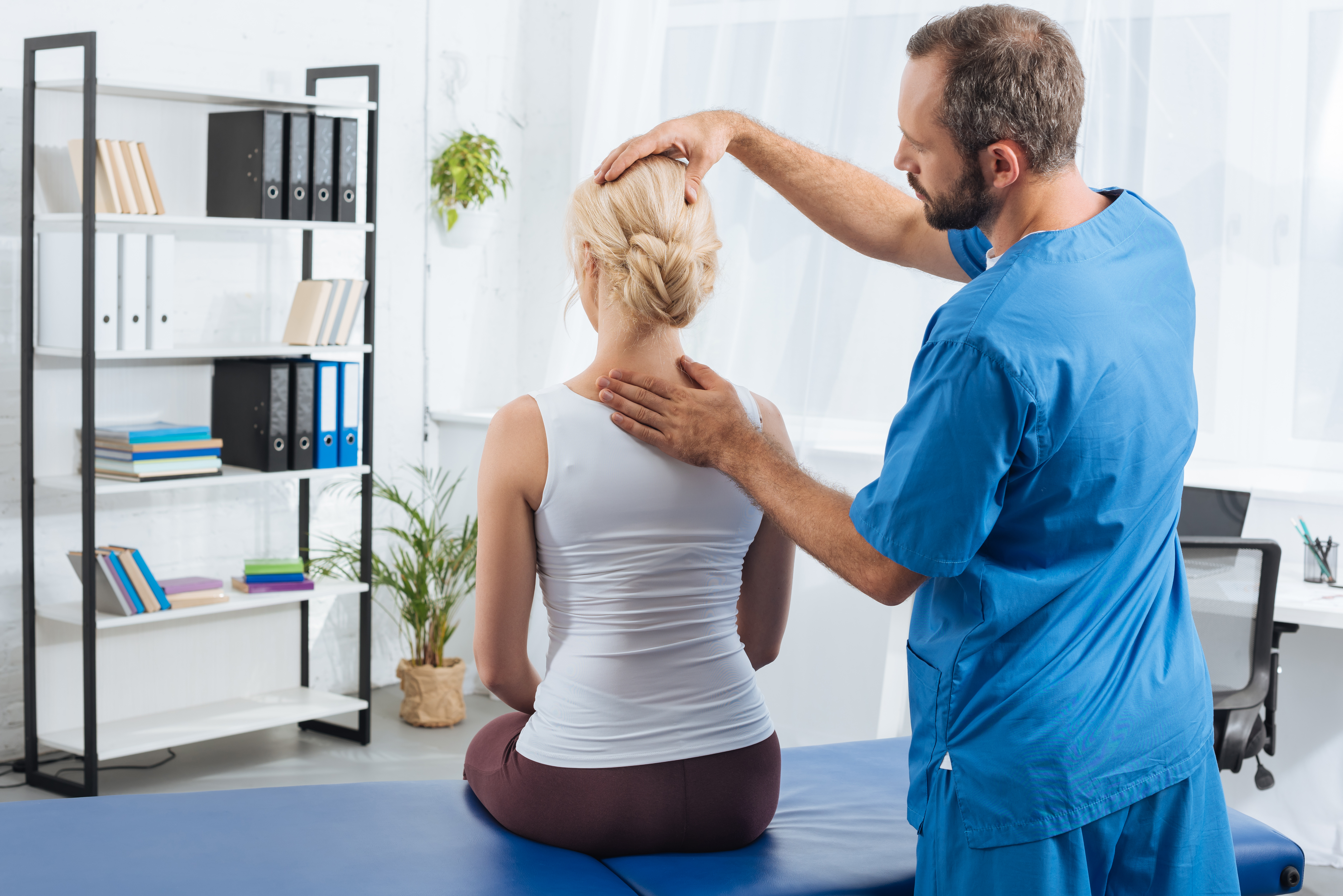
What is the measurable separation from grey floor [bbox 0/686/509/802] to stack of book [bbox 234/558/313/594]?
47 cm

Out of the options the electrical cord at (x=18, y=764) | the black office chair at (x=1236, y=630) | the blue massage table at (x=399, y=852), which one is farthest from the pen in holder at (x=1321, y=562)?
the electrical cord at (x=18, y=764)

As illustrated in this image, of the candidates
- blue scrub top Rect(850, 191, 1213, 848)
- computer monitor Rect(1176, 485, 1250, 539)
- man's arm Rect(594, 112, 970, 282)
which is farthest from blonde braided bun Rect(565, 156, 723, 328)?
computer monitor Rect(1176, 485, 1250, 539)

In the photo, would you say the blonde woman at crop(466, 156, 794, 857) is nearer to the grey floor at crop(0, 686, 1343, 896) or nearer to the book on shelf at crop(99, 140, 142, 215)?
the grey floor at crop(0, 686, 1343, 896)

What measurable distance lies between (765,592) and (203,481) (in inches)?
76.3

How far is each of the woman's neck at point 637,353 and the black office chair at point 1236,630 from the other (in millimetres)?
1411

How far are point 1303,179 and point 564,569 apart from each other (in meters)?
2.32

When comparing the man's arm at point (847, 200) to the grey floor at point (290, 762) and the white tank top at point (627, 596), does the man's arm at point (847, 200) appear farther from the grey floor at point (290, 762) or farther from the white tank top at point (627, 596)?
the grey floor at point (290, 762)

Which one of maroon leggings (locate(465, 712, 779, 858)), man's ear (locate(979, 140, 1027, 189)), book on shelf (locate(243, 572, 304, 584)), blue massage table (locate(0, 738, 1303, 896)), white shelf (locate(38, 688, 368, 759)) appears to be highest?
man's ear (locate(979, 140, 1027, 189))

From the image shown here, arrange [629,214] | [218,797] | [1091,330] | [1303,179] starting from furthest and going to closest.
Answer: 1. [1303,179]
2. [218,797]
3. [629,214]
4. [1091,330]

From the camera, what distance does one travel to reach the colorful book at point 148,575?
118 inches

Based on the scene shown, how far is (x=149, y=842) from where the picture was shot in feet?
4.90

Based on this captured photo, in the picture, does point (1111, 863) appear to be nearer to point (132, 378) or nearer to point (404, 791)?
point (404, 791)

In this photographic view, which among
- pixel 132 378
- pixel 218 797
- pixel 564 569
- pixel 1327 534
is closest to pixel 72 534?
pixel 132 378

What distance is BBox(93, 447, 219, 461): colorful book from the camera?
2.96 meters
